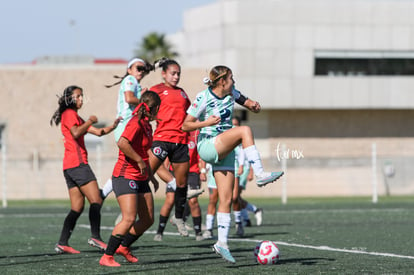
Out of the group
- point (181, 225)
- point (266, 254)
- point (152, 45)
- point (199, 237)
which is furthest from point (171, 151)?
point (152, 45)

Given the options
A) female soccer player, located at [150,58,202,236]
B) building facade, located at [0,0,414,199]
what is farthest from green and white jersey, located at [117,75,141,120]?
building facade, located at [0,0,414,199]

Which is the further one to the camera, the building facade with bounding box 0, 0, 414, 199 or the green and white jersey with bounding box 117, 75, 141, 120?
the building facade with bounding box 0, 0, 414, 199

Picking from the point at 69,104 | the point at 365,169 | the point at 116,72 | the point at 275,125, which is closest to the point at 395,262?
the point at 69,104

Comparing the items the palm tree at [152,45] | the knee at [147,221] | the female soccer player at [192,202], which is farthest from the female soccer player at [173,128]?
the palm tree at [152,45]

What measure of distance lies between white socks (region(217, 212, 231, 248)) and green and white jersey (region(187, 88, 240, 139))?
2.83 feet

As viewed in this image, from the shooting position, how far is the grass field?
904 centimetres

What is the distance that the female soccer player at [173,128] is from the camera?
11.8 m

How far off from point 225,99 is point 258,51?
31.3 metres

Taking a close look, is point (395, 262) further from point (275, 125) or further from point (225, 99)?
point (275, 125)

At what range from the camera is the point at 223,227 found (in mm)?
9336

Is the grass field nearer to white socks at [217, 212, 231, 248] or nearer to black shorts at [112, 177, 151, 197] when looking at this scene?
white socks at [217, 212, 231, 248]

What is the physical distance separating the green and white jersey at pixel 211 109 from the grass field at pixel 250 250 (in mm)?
1406

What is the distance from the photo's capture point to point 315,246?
11508mm

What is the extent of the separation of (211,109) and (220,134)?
0.31 meters
